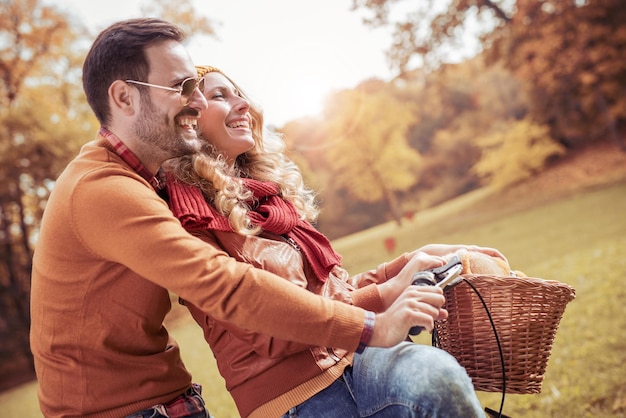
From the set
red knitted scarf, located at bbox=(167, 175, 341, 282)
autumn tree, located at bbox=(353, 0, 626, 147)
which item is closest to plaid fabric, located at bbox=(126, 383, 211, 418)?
red knitted scarf, located at bbox=(167, 175, 341, 282)

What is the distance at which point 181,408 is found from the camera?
177 centimetres

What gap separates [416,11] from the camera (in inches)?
671

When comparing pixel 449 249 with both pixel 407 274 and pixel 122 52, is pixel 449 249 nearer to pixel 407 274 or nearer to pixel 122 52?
pixel 407 274

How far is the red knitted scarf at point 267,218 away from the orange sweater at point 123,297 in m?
0.16

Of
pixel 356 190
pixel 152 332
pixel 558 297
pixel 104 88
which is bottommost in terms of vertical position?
pixel 356 190

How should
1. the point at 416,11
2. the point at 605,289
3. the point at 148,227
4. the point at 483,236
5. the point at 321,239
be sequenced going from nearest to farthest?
the point at 148,227 < the point at 321,239 < the point at 605,289 < the point at 483,236 < the point at 416,11

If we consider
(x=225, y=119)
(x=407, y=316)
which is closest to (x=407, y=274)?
(x=407, y=316)

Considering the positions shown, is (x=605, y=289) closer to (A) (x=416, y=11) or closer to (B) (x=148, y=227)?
(B) (x=148, y=227)

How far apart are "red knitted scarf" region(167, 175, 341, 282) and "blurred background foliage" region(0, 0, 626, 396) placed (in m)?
3.28

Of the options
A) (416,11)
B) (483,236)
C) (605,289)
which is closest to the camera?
(605,289)

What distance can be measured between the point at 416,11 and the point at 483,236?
7.75 meters

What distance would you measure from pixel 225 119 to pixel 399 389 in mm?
1262

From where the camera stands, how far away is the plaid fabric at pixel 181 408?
1.67 m

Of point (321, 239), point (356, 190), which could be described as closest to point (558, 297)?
point (321, 239)
